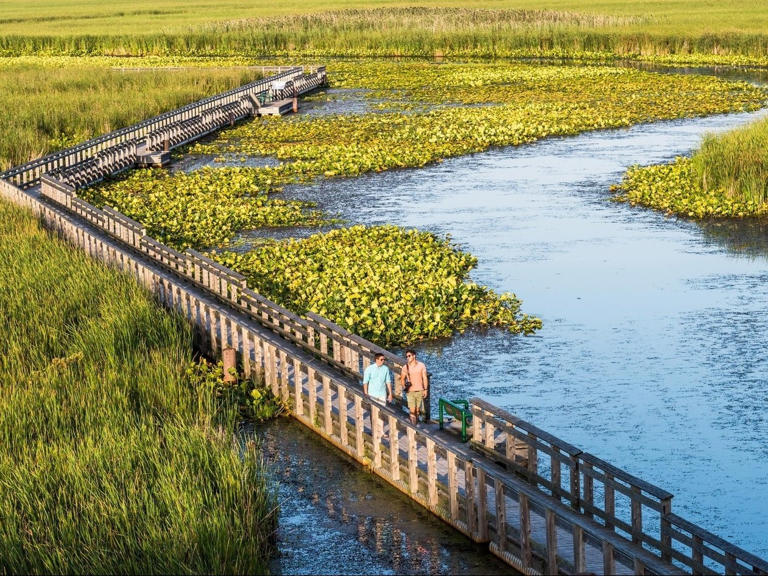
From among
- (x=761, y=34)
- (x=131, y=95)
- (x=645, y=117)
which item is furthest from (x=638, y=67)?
(x=131, y=95)

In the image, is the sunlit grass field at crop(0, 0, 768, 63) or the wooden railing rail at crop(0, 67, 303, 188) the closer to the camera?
the wooden railing rail at crop(0, 67, 303, 188)

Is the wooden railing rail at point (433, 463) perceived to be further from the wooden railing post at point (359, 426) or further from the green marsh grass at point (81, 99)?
the green marsh grass at point (81, 99)

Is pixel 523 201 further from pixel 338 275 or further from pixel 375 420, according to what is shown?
pixel 375 420

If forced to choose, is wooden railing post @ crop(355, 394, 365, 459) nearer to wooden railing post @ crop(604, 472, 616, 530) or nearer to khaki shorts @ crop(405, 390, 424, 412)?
khaki shorts @ crop(405, 390, 424, 412)

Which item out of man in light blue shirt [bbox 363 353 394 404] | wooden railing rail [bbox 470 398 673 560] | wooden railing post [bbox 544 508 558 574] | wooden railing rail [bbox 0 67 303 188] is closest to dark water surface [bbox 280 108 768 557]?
wooden railing rail [bbox 470 398 673 560]

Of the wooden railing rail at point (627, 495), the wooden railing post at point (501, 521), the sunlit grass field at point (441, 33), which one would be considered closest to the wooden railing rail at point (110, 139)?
the wooden railing post at point (501, 521)

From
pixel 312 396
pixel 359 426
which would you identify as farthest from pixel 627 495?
pixel 312 396
